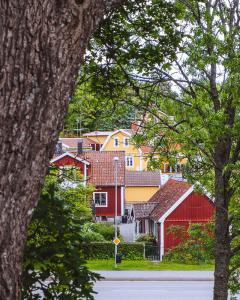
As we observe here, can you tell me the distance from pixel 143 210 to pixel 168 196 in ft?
12.1

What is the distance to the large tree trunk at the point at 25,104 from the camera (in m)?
2.34

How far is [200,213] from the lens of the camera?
1358 inches

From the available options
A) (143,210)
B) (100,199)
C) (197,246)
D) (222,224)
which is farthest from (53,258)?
(100,199)

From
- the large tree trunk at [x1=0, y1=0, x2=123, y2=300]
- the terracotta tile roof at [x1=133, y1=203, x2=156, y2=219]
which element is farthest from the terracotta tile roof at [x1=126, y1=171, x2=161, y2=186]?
the large tree trunk at [x1=0, y1=0, x2=123, y2=300]

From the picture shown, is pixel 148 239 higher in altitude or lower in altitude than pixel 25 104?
lower

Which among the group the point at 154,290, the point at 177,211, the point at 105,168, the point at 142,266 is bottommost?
the point at 154,290

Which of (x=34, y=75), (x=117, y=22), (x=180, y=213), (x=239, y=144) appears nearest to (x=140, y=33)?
(x=117, y=22)

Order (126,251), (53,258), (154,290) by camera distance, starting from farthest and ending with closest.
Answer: (126,251) → (154,290) → (53,258)

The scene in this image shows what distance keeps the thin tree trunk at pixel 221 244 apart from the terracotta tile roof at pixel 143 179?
4502cm

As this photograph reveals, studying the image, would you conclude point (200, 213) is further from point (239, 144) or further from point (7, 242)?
point (7, 242)

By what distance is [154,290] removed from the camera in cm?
2495

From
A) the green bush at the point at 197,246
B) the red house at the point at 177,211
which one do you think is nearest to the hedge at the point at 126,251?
the red house at the point at 177,211

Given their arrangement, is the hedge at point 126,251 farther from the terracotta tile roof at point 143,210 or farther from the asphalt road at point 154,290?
the asphalt road at point 154,290

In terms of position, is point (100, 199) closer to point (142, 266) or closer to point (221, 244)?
point (142, 266)
